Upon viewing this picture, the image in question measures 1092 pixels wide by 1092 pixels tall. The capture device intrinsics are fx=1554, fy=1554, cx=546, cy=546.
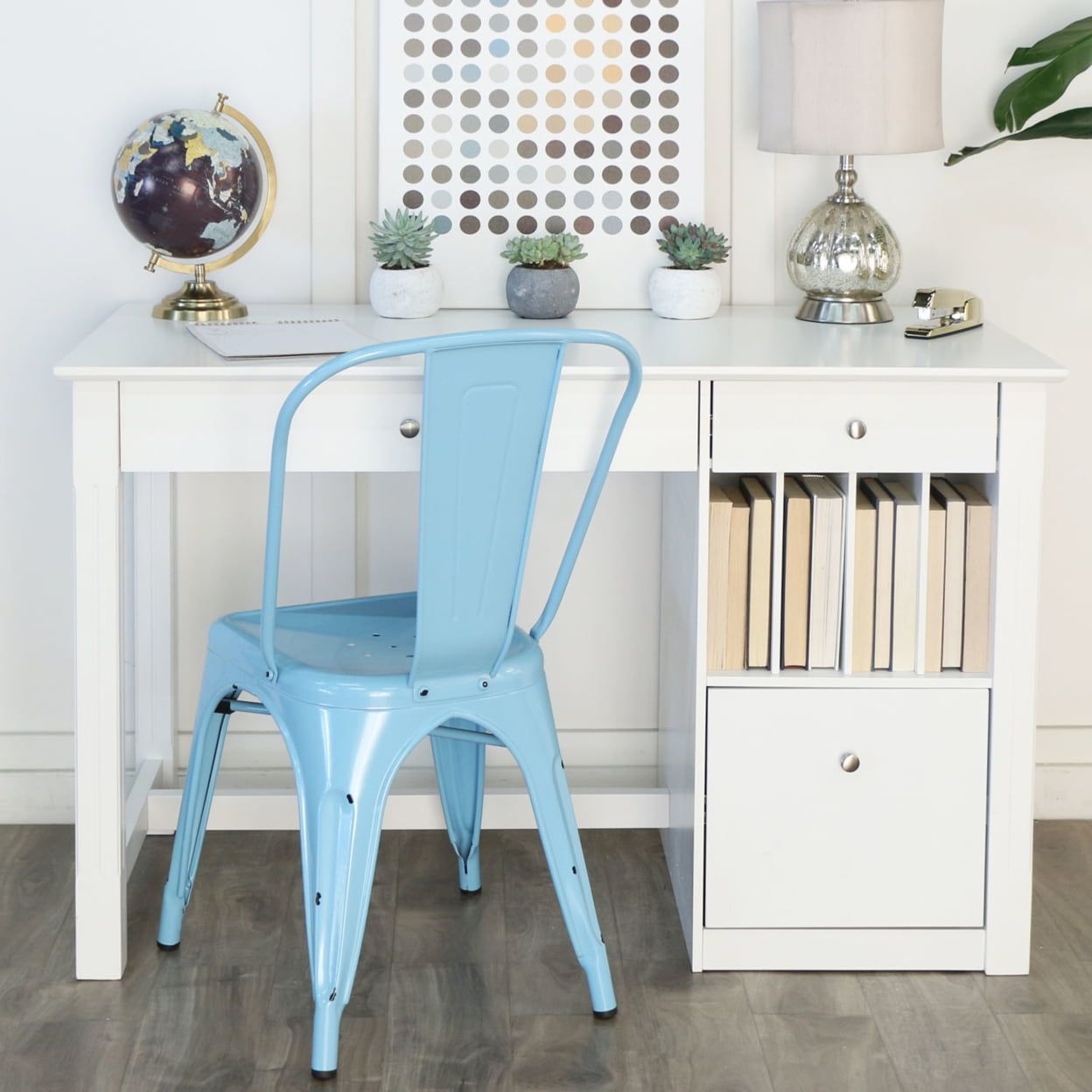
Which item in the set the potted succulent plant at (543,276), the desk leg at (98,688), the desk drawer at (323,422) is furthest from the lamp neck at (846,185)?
the desk leg at (98,688)

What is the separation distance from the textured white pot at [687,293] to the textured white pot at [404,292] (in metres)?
0.34

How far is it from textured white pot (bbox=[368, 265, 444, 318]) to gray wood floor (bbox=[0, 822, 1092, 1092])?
2.86 feet

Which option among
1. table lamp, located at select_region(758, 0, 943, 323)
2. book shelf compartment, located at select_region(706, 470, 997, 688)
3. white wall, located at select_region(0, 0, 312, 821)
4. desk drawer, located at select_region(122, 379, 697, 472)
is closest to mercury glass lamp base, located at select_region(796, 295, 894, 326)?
table lamp, located at select_region(758, 0, 943, 323)

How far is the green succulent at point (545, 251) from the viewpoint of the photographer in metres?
2.26

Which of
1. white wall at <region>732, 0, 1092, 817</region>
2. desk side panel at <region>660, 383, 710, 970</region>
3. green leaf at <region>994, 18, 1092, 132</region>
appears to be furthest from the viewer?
white wall at <region>732, 0, 1092, 817</region>

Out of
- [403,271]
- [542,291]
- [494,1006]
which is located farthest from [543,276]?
[494,1006]

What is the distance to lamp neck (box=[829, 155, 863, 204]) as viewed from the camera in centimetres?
228

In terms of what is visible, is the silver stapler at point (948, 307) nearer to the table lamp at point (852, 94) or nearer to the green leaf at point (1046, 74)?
the table lamp at point (852, 94)

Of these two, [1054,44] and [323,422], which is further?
[1054,44]

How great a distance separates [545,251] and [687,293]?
0.23 meters

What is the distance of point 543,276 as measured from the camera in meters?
2.27

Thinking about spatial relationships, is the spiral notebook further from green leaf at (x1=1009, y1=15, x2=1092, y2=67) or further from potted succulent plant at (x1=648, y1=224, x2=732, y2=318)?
green leaf at (x1=1009, y1=15, x2=1092, y2=67)

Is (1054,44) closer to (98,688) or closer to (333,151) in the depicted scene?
(333,151)

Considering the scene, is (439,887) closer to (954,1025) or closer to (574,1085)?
(574,1085)
